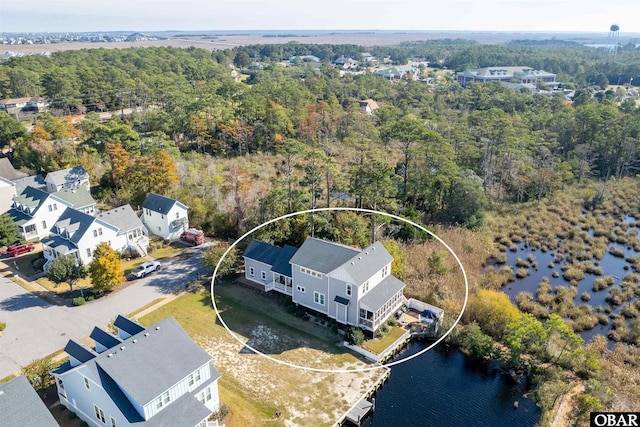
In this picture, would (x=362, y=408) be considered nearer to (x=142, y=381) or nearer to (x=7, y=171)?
(x=142, y=381)

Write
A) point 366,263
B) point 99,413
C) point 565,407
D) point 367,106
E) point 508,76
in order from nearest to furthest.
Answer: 1. point 99,413
2. point 565,407
3. point 366,263
4. point 367,106
5. point 508,76

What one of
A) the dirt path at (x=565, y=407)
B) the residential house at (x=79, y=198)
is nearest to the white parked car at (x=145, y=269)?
the residential house at (x=79, y=198)

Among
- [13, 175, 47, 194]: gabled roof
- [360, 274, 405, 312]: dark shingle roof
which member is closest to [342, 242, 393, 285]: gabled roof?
[360, 274, 405, 312]: dark shingle roof

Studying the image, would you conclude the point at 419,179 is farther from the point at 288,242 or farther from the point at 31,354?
A: the point at 31,354

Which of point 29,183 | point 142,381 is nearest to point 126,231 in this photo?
point 29,183

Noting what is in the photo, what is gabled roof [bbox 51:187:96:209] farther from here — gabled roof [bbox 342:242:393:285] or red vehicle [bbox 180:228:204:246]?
gabled roof [bbox 342:242:393:285]

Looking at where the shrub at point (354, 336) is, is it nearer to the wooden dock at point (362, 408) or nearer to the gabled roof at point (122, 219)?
the wooden dock at point (362, 408)
